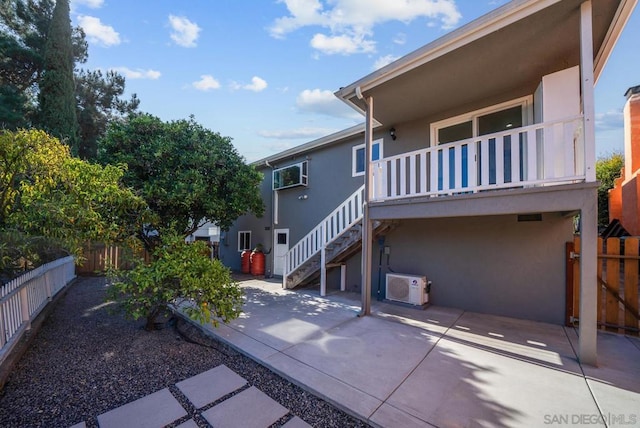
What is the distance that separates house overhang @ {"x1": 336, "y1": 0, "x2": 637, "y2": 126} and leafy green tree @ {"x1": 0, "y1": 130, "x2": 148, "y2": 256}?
4.50 meters

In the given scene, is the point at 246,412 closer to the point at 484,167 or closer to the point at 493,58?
the point at 484,167

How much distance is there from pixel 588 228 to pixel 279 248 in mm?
8743

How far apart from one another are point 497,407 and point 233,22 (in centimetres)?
951

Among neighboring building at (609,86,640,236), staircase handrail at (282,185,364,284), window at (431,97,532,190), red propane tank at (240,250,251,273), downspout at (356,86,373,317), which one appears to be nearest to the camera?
downspout at (356,86,373,317)

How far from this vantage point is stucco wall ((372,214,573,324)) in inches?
195

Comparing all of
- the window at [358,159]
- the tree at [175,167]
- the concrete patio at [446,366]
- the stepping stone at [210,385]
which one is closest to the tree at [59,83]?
the tree at [175,167]

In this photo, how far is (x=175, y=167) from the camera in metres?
6.09

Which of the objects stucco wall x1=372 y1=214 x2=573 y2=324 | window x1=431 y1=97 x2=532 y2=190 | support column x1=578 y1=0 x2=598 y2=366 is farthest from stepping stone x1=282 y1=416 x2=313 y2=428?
stucco wall x1=372 y1=214 x2=573 y2=324

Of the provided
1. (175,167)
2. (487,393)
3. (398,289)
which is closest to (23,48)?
(175,167)

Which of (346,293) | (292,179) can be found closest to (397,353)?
(346,293)

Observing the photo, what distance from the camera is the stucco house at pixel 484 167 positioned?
138 inches

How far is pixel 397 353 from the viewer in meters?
3.66

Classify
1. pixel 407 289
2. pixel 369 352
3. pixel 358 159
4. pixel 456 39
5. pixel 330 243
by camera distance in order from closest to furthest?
pixel 369 352
pixel 456 39
pixel 407 289
pixel 330 243
pixel 358 159

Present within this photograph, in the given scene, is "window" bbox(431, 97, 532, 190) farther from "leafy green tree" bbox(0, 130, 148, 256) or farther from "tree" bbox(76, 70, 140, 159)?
"tree" bbox(76, 70, 140, 159)
